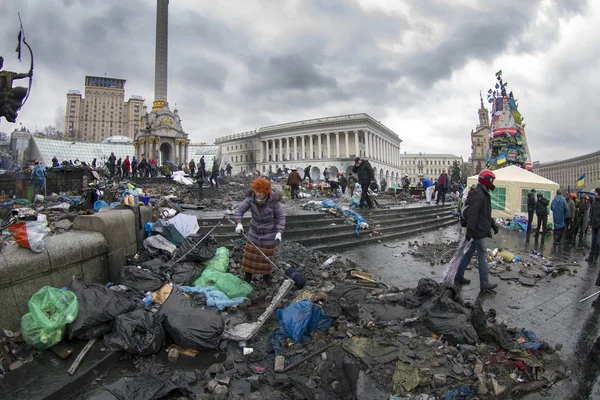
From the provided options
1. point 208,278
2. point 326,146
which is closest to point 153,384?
point 208,278

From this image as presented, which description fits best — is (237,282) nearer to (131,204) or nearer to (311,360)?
(311,360)

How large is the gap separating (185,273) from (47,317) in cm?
187

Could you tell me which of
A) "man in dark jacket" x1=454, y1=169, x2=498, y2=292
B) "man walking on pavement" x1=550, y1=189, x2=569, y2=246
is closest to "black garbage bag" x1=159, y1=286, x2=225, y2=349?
"man in dark jacket" x1=454, y1=169, x2=498, y2=292

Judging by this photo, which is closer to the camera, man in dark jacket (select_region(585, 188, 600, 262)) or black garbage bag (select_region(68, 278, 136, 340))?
black garbage bag (select_region(68, 278, 136, 340))

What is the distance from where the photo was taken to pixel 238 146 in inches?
3900

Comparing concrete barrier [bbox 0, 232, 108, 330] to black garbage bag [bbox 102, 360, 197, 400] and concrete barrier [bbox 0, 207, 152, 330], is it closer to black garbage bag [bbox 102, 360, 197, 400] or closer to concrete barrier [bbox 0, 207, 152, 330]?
concrete barrier [bbox 0, 207, 152, 330]

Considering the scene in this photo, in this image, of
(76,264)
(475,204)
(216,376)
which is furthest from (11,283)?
(475,204)

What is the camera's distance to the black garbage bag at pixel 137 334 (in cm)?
287

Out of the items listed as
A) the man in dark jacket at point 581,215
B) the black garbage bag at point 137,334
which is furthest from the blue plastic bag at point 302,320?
the man in dark jacket at point 581,215

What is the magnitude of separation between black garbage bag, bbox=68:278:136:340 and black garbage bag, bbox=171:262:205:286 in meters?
0.97

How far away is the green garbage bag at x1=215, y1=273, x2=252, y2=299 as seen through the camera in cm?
425

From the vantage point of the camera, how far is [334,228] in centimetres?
878

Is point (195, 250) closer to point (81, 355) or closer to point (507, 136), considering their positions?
point (81, 355)

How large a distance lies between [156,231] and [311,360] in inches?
158
